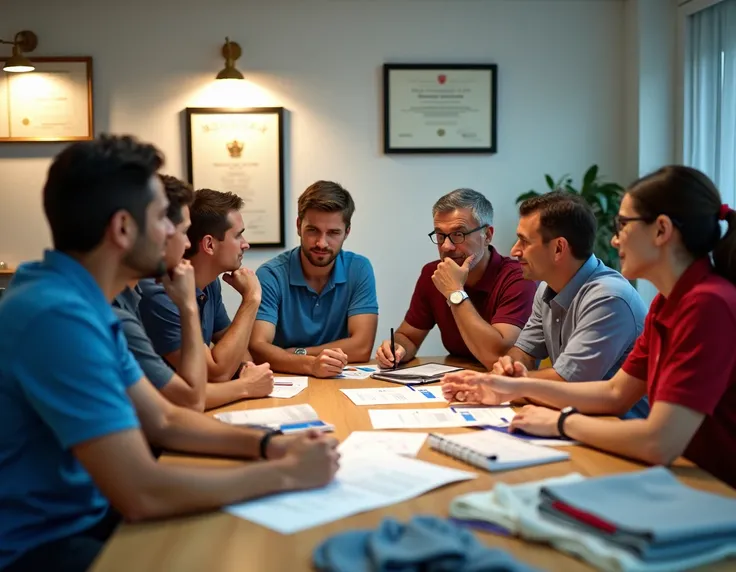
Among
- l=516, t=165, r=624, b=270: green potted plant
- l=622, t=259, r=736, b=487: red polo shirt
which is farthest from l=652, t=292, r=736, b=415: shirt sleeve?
l=516, t=165, r=624, b=270: green potted plant

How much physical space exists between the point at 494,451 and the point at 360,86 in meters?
3.36

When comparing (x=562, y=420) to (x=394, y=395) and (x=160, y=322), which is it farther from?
(x=160, y=322)

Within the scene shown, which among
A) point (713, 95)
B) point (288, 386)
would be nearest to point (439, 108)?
point (713, 95)

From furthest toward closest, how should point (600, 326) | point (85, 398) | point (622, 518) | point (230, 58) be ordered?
point (230, 58), point (600, 326), point (85, 398), point (622, 518)

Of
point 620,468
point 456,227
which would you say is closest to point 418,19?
point 456,227

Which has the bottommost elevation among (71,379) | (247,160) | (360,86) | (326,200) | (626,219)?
(71,379)

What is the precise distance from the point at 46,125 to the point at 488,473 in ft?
12.6

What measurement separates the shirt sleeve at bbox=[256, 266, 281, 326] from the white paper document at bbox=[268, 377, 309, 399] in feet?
1.52

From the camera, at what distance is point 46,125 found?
4.68 meters

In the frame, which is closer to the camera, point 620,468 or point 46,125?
point 620,468

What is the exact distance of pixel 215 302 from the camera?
3043 millimetres

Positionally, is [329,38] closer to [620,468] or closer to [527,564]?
[620,468]

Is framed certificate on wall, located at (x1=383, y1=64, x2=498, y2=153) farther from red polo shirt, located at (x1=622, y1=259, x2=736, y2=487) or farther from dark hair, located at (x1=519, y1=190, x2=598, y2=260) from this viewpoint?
red polo shirt, located at (x1=622, y1=259, x2=736, y2=487)

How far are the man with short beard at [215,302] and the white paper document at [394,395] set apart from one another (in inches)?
10.6
